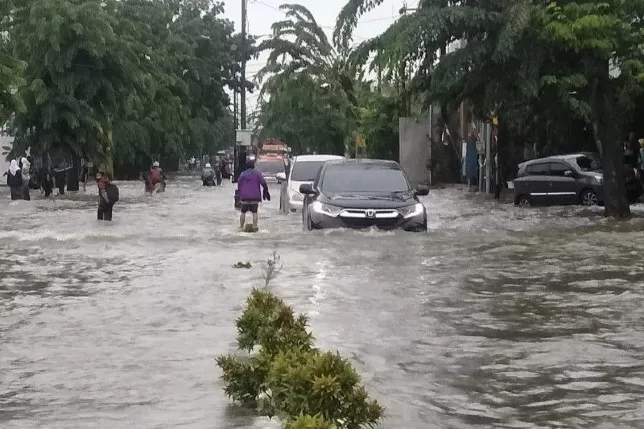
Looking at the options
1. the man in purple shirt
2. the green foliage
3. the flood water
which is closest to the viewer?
the green foliage

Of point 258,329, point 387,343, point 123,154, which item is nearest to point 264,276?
point 387,343

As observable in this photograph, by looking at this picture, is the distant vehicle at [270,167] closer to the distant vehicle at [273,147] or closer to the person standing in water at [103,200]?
the person standing in water at [103,200]

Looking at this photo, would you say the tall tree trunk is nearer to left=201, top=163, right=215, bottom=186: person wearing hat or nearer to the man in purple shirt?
the man in purple shirt

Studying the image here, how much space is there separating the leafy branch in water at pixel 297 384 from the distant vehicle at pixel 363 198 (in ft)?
42.5

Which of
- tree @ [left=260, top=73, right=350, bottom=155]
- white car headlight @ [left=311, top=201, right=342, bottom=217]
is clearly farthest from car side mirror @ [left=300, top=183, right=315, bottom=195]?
tree @ [left=260, top=73, right=350, bottom=155]

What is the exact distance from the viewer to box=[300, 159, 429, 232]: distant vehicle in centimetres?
2122

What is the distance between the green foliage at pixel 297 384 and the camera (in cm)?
630

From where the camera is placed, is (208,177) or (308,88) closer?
(208,177)

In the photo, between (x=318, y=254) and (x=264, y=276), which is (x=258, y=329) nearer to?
(x=264, y=276)

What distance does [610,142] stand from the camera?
26.4 metres

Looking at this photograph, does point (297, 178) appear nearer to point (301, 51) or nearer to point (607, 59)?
point (607, 59)

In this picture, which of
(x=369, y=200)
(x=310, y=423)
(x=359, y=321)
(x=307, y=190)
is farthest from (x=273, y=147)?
(x=310, y=423)

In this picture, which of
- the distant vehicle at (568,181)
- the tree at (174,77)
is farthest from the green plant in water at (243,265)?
the tree at (174,77)

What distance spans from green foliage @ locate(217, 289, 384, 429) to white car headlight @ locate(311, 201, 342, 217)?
13.1 meters
